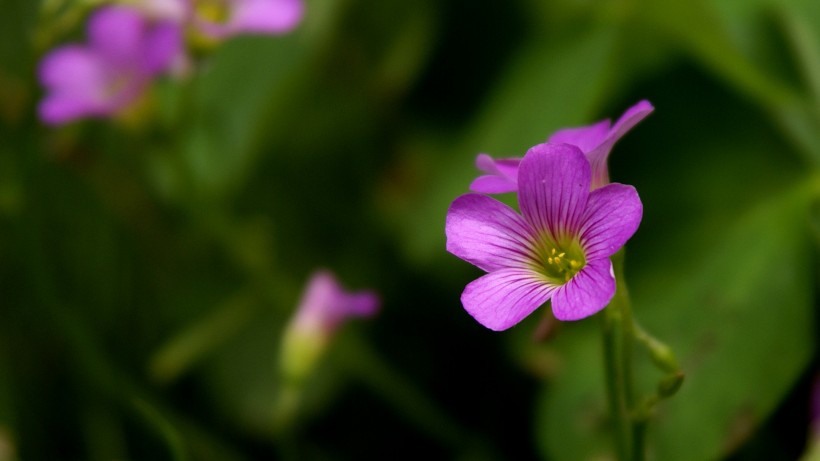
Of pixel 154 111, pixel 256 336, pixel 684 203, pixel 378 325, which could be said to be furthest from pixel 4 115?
pixel 684 203

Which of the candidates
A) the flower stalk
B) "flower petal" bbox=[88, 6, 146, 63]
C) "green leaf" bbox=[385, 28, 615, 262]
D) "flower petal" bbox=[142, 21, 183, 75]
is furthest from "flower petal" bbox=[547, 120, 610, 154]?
"flower petal" bbox=[88, 6, 146, 63]

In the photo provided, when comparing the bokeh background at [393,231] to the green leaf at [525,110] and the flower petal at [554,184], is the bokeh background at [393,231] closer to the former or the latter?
the green leaf at [525,110]

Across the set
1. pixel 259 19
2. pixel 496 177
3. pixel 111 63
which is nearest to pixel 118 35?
pixel 111 63

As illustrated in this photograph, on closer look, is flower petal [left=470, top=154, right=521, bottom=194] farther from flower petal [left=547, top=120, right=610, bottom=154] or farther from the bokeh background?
the bokeh background

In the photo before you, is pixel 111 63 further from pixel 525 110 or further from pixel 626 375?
pixel 626 375

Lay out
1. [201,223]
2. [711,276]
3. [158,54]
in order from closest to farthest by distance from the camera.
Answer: [711,276] < [158,54] < [201,223]

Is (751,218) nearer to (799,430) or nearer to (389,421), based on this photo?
(799,430)
